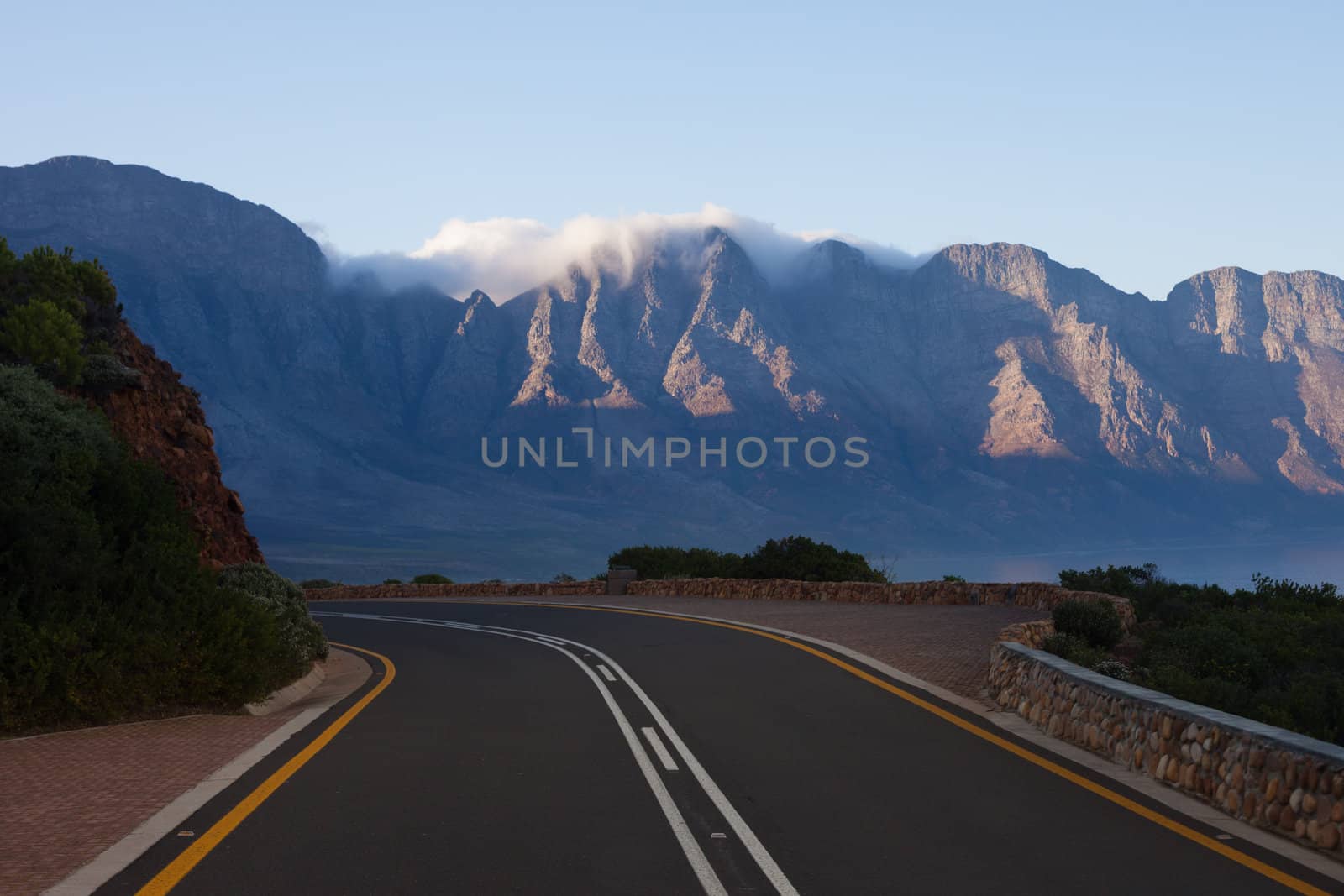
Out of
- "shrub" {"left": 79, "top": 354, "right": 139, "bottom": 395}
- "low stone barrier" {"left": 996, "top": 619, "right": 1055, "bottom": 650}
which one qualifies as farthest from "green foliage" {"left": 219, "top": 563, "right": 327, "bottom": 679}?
"shrub" {"left": 79, "top": 354, "right": 139, "bottom": 395}

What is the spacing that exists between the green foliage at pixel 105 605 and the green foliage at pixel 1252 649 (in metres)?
10.7

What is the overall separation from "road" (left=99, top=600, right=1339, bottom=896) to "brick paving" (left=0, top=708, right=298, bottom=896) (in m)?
0.49

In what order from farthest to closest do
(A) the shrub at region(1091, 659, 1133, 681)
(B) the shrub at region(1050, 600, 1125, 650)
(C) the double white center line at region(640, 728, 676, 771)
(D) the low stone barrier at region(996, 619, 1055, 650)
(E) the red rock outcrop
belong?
(E) the red rock outcrop → (B) the shrub at region(1050, 600, 1125, 650) → (D) the low stone barrier at region(996, 619, 1055, 650) → (A) the shrub at region(1091, 659, 1133, 681) → (C) the double white center line at region(640, 728, 676, 771)

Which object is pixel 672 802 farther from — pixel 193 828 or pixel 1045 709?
pixel 1045 709

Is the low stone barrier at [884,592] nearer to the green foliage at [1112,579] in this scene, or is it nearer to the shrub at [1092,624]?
the green foliage at [1112,579]

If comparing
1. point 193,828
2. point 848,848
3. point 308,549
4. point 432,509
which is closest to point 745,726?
point 848,848

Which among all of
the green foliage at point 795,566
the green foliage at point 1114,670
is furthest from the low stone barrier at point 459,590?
the green foliage at point 1114,670

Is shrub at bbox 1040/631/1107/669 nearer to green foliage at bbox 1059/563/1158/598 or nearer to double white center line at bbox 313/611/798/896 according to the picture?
double white center line at bbox 313/611/798/896

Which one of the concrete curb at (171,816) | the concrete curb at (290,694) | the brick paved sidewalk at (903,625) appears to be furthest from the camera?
the brick paved sidewalk at (903,625)

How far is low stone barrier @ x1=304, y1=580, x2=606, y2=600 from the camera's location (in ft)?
151

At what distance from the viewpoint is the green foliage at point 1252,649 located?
1251cm

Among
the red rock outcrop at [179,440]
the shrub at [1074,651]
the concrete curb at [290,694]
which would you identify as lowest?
the concrete curb at [290,694]

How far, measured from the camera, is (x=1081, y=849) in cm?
763

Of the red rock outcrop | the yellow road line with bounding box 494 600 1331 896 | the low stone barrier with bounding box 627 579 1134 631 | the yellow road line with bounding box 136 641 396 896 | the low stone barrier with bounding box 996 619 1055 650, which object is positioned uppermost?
the red rock outcrop
